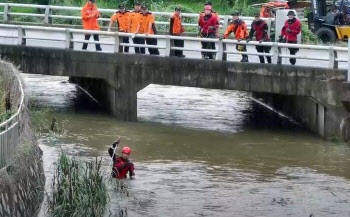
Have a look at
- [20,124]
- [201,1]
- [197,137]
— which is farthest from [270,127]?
[201,1]

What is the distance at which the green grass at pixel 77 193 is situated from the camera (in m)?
17.1

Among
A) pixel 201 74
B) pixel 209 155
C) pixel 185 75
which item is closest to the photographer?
pixel 209 155

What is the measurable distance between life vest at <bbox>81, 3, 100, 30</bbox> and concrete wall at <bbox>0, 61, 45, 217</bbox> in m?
9.35

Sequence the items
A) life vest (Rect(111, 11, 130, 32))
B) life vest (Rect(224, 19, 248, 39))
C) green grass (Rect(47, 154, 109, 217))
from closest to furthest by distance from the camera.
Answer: green grass (Rect(47, 154, 109, 217)) < life vest (Rect(224, 19, 248, 39)) < life vest (Rect(111, 11, 130, 32))

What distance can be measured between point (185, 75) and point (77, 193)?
9.46 metres

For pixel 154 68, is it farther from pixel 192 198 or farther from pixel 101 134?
pixel 192 198

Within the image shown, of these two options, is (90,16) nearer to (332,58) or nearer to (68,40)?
(68,40)

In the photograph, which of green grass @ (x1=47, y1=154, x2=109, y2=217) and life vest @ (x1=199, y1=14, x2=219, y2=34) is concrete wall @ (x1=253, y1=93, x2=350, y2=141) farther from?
green grass @ (x1=47, y1=154, x2=109, y2=217)

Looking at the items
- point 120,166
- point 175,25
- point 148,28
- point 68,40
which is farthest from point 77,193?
point 68,40

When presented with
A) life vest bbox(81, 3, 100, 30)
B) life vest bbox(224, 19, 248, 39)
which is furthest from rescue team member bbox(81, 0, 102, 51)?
life vest bbox(224, 19, 248, 39)

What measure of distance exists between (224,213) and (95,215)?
2.58 meters

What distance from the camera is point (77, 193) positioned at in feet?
56.5

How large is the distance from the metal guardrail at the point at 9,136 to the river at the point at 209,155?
6.87 feet

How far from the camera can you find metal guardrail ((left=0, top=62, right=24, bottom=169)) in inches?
620
